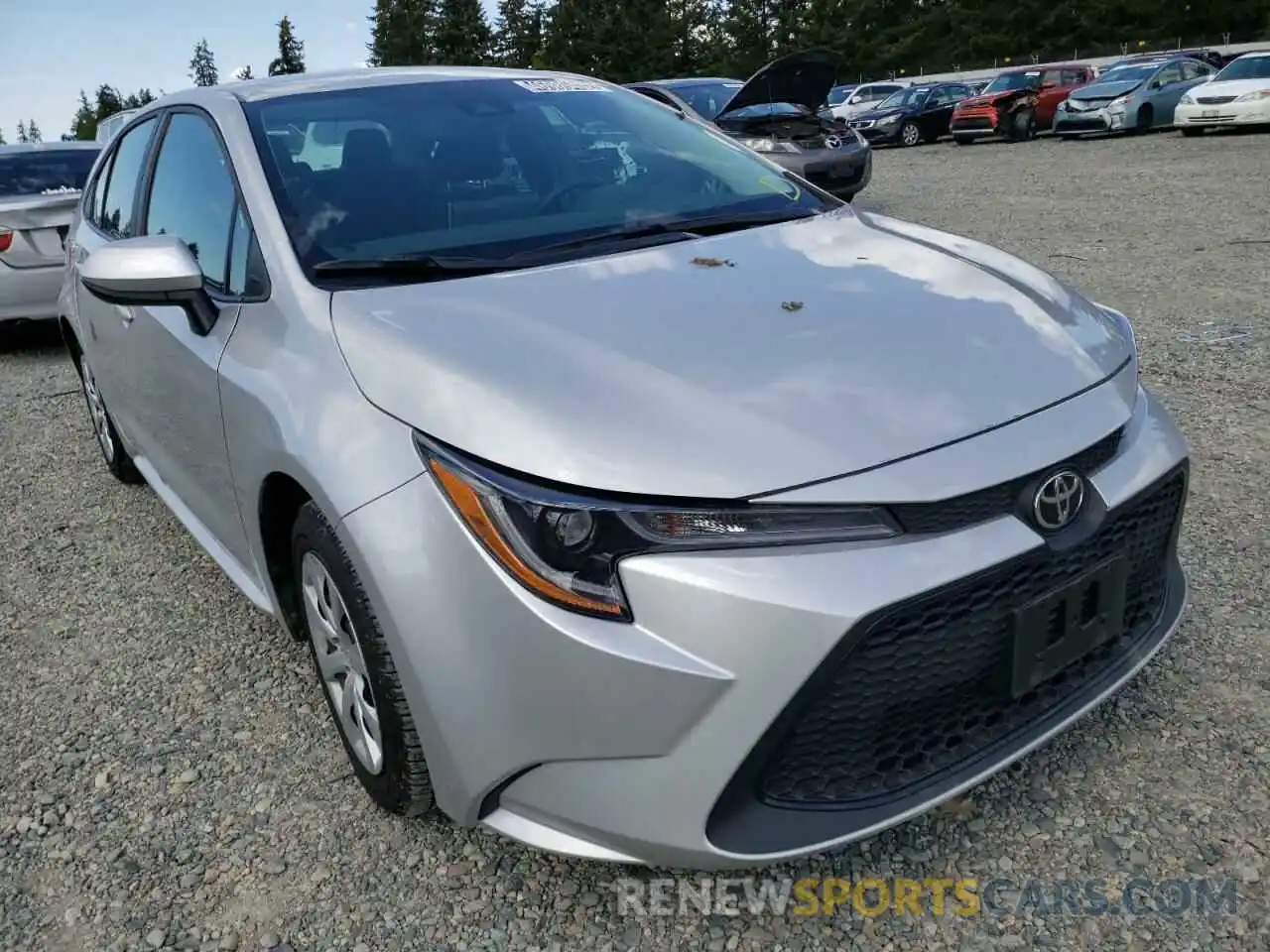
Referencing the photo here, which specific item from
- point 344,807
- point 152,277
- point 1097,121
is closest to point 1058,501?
point 344,807

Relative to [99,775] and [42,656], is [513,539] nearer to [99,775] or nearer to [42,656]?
[99,775]

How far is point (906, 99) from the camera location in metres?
23.2

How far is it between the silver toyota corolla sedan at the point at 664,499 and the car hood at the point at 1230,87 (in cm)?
1623

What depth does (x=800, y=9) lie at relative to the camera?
196 ft

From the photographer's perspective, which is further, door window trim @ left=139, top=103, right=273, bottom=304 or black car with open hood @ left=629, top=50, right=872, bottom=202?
black car with open hood @ left=629, top=50, right=872, bottom=202

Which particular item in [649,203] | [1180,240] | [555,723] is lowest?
[1180,240]

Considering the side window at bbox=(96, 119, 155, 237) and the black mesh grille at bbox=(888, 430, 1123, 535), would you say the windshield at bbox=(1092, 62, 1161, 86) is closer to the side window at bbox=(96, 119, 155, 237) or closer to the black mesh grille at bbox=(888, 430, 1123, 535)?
the side window at bbox=(96, 119, 155, 237)

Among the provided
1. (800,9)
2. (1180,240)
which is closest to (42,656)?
(1180,240)

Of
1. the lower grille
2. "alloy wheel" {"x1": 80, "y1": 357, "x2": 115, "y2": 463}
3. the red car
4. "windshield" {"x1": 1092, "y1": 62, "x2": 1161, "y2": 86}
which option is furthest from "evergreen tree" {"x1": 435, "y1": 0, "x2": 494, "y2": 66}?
"alloy wheel" {"x1": 80, "y1": 357, "x2": 115, "y2": 463}

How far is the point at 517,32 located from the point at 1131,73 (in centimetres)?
5297

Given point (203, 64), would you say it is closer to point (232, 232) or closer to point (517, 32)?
point (517, 32)

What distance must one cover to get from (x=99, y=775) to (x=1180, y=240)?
26.3 ft

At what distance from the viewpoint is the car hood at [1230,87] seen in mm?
15766

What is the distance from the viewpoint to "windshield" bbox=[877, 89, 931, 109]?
23.0 m
